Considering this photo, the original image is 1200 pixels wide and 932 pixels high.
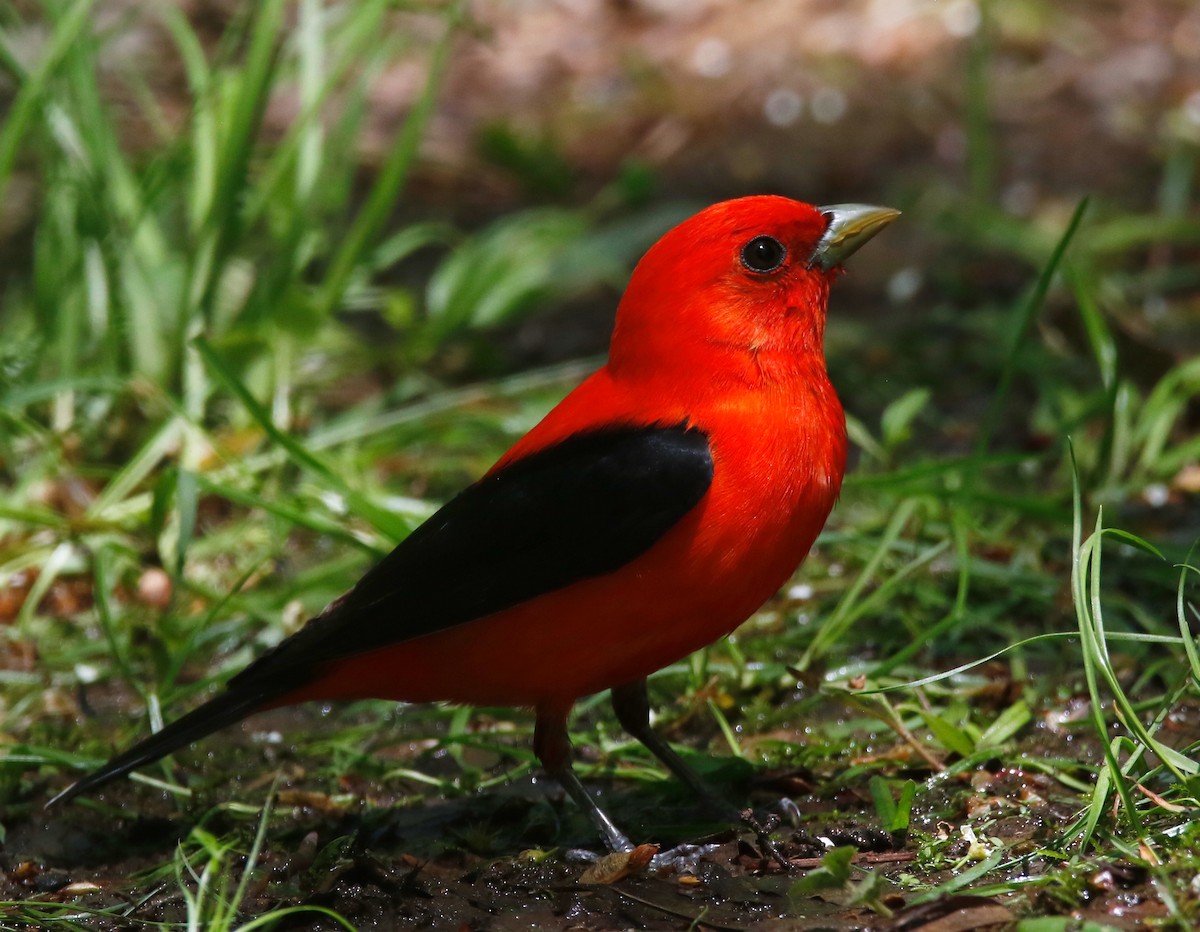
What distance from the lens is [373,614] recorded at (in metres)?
3.26

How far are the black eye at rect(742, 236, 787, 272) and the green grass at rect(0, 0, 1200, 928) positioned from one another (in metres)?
0.75

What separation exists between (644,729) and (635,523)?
709 mm

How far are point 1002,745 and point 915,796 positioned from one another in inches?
11.6

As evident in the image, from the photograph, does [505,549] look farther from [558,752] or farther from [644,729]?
[644,729]

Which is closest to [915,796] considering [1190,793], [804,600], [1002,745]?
[1002,745]

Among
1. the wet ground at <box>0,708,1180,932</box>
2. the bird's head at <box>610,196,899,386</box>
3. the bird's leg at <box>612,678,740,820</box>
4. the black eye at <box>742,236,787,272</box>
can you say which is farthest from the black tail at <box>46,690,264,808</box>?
the black eye at <box>742,236,787,272</box>

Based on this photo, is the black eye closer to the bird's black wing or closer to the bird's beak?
the bird's beak

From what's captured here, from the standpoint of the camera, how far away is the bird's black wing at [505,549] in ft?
10.0

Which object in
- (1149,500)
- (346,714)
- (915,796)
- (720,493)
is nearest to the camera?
(720,493)

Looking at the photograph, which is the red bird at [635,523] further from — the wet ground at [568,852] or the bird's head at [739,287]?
the wet ground at [568,852]

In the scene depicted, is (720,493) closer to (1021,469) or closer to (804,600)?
(804,600)

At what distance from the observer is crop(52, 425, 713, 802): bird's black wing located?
3.05 m

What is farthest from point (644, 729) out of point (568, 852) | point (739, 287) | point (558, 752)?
point (739, 287)

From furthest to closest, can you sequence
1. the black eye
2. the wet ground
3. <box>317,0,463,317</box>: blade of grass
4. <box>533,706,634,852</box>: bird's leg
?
<box>317,0,463,317</box>: blade of grass
the black eye
<box>533,706,634,852</box>: bird's leg
the wet ground
